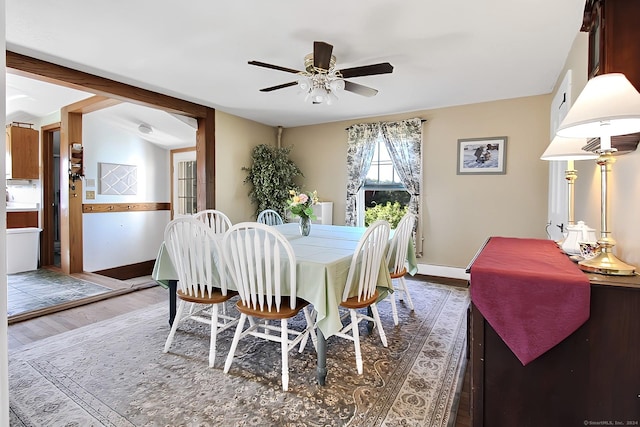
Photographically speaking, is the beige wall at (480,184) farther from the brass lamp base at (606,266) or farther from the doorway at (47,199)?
the doorway at (47,199)

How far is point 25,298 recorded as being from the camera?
11.7 ft

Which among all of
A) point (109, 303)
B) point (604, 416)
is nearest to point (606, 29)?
point (604, 416)

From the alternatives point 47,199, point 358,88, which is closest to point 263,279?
point 358,88

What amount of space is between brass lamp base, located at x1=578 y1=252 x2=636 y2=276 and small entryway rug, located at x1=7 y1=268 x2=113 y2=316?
14.5ft

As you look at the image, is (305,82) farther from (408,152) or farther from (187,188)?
(187,188)

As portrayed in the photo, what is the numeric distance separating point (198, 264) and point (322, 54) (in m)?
1.69

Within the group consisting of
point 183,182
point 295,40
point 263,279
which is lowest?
point 263,279

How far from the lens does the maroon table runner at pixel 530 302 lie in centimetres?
106

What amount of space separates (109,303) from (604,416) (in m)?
4.06

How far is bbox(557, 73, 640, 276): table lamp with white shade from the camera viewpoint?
1059 millimetres

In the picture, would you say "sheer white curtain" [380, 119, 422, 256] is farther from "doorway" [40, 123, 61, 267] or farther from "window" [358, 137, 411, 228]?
"doorway" [40, 123, 61, 267]

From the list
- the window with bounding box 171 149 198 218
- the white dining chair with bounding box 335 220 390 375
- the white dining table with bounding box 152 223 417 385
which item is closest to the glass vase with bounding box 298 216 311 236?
the white dining table with bounding box 152 223 417 385

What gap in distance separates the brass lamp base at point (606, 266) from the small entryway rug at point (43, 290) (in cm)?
442

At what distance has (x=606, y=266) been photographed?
3.81 feet
